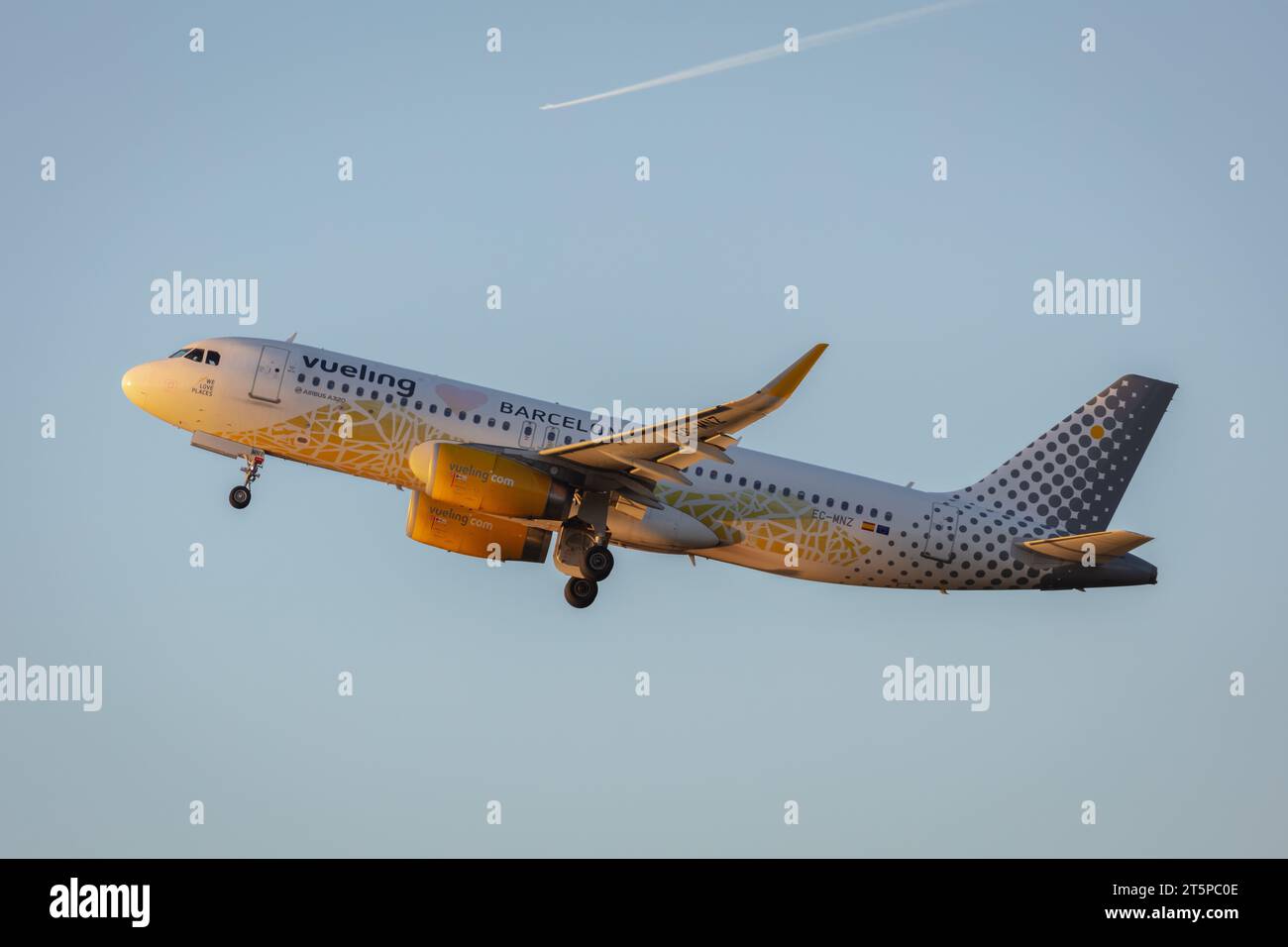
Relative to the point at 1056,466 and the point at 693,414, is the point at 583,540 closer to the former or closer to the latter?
the point at 693,414

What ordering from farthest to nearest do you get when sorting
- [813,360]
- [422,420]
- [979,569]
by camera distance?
[979,569], [422,420], [813,360]

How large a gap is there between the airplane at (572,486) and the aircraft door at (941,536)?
1.5 inches

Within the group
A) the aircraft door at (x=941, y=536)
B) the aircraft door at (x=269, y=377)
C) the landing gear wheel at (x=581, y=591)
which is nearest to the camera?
the aircraft door at (x=269, y=377)

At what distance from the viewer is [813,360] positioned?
41.3 m

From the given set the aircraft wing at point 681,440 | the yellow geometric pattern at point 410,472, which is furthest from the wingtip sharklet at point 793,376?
the yellow geometric pattern at point 410,472

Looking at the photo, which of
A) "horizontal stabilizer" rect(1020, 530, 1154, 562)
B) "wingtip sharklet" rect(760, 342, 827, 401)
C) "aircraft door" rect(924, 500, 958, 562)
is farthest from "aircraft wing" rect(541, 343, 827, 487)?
"horizontal stabilizer" rect(1020, 530, 1154, 562)

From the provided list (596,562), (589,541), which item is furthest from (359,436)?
(596,562)

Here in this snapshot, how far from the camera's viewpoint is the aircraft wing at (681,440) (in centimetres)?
4216

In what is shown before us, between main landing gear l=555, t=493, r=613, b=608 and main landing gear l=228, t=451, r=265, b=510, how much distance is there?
8527mm

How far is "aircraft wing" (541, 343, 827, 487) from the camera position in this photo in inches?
1660

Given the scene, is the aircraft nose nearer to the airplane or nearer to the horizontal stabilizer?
the airplane

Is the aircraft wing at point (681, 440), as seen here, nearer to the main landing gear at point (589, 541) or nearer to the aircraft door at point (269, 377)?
the main landing gear at point (589, 541)

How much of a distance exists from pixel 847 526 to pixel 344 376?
46.9 feet

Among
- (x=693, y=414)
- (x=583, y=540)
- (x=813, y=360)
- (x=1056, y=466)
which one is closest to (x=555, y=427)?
(x=583, y=540)
